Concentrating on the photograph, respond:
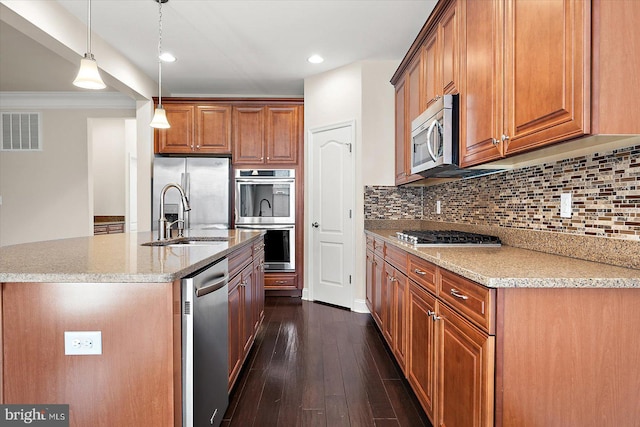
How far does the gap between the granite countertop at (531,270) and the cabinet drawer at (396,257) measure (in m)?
0.45

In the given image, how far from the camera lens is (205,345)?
60.2 inches

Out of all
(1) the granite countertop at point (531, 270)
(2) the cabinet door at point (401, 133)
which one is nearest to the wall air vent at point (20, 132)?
(2) the cabinet door at point (401, 133)

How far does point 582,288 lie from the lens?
1166 mm

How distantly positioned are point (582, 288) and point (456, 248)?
885 mm

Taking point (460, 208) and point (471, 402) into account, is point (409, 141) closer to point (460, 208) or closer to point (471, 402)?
point (460, 208)

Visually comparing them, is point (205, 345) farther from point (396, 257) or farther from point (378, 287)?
point (378, 287)

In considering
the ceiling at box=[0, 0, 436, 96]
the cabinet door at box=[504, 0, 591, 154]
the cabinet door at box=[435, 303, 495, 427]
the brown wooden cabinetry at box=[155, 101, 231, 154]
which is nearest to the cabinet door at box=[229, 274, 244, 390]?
the cabinet door at box=[435, 303, 495, 427]

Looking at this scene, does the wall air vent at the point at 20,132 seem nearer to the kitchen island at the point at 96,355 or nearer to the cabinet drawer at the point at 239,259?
the cabinet drawer at the point at 239,259

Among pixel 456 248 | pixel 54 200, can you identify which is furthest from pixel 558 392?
pixel 54 200

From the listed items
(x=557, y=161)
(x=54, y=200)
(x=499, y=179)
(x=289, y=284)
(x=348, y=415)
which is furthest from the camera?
(x=54, y=200)

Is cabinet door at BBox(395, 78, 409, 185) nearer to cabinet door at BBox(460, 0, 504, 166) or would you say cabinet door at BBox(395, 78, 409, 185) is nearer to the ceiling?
the ceiling

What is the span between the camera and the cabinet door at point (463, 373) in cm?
120

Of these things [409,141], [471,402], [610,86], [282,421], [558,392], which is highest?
[409,141]

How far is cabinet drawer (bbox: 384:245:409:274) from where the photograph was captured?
7.48 ft
